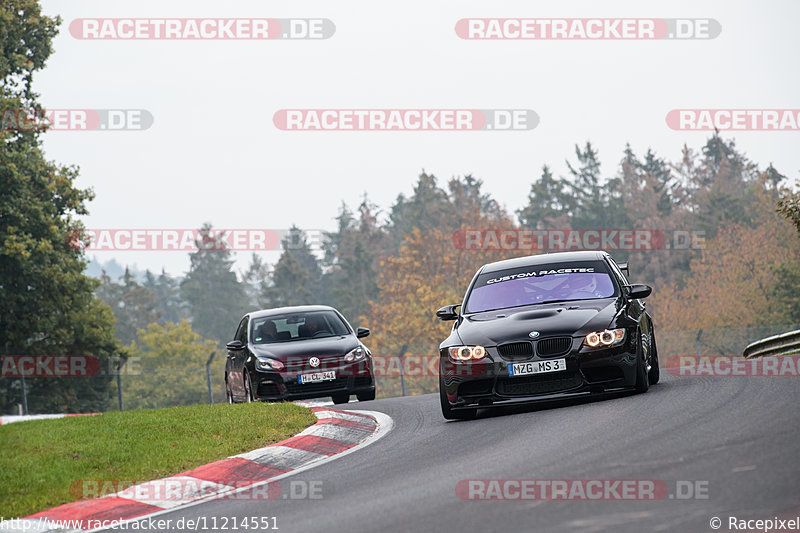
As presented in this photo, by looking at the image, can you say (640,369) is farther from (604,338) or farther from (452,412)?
(452,412)

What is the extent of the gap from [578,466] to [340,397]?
998 cm

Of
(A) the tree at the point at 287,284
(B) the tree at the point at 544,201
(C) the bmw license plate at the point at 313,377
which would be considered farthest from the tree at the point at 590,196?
(C) the bmw license plate at the point at 313,377

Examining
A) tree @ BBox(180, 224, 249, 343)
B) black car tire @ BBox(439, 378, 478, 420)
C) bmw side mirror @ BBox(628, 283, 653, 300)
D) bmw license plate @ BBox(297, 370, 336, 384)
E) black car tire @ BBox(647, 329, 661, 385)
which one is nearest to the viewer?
black car tire @ BBox(439, 378, 478, 420)

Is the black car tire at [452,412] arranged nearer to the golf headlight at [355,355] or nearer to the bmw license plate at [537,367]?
the bmw license plate at [537,367]

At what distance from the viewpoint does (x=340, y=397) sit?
54.6ft

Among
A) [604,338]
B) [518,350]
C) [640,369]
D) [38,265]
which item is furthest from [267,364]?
[38,265]

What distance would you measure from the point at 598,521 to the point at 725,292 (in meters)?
73.6

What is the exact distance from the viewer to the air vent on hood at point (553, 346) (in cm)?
989

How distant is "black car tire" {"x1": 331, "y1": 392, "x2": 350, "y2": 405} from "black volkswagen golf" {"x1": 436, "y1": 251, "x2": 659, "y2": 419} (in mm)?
5297

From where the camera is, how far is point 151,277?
170500 mm

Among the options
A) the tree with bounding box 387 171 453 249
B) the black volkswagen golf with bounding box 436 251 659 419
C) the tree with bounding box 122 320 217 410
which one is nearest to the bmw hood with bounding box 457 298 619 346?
the black volkswagen golf with bounding box 436 251 659 419

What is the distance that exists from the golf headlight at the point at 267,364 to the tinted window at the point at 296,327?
63 cm

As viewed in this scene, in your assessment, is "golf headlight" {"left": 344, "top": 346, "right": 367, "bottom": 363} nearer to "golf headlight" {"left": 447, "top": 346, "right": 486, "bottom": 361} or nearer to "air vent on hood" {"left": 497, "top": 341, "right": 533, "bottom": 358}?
"golf headlight" {"left": 447, "top": 346, "right": 486, "bottom": 361}

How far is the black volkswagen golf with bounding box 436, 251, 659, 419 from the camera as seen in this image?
989 centimetres
